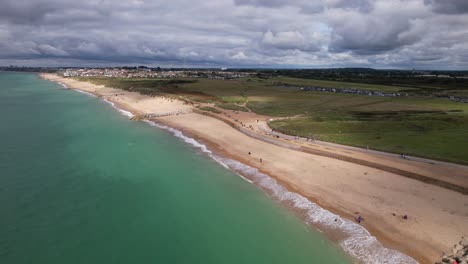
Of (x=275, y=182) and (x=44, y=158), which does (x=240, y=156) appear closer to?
(x=275, y=182)

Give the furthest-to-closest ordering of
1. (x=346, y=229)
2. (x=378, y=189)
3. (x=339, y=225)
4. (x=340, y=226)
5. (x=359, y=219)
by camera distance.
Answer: (x=378, y=189) < (x=359, y=219) < (x=339, y=225) < (x=340, y=226) < (x=346, y=229)

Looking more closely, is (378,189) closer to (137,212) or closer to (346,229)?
(346,229)

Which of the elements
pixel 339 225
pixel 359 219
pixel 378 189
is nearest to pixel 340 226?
pixel 339 225

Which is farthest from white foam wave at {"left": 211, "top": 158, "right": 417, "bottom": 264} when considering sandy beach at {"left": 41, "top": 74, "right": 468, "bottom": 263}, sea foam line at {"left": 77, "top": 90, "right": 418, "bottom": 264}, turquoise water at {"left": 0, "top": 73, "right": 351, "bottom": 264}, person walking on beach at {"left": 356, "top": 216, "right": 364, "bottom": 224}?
turquoise water at {"left": 0, "top": 73, "right": 351, "bottom": 264}

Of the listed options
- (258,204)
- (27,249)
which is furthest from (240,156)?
(27,249)

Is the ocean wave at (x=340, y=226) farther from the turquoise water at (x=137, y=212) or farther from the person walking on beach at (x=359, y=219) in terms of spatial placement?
the turquoise water at (x=137, y=212)

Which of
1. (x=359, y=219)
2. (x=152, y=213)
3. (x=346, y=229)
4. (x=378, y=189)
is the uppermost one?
(x=378, y=189)

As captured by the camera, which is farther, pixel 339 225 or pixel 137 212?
pixel 137 212
